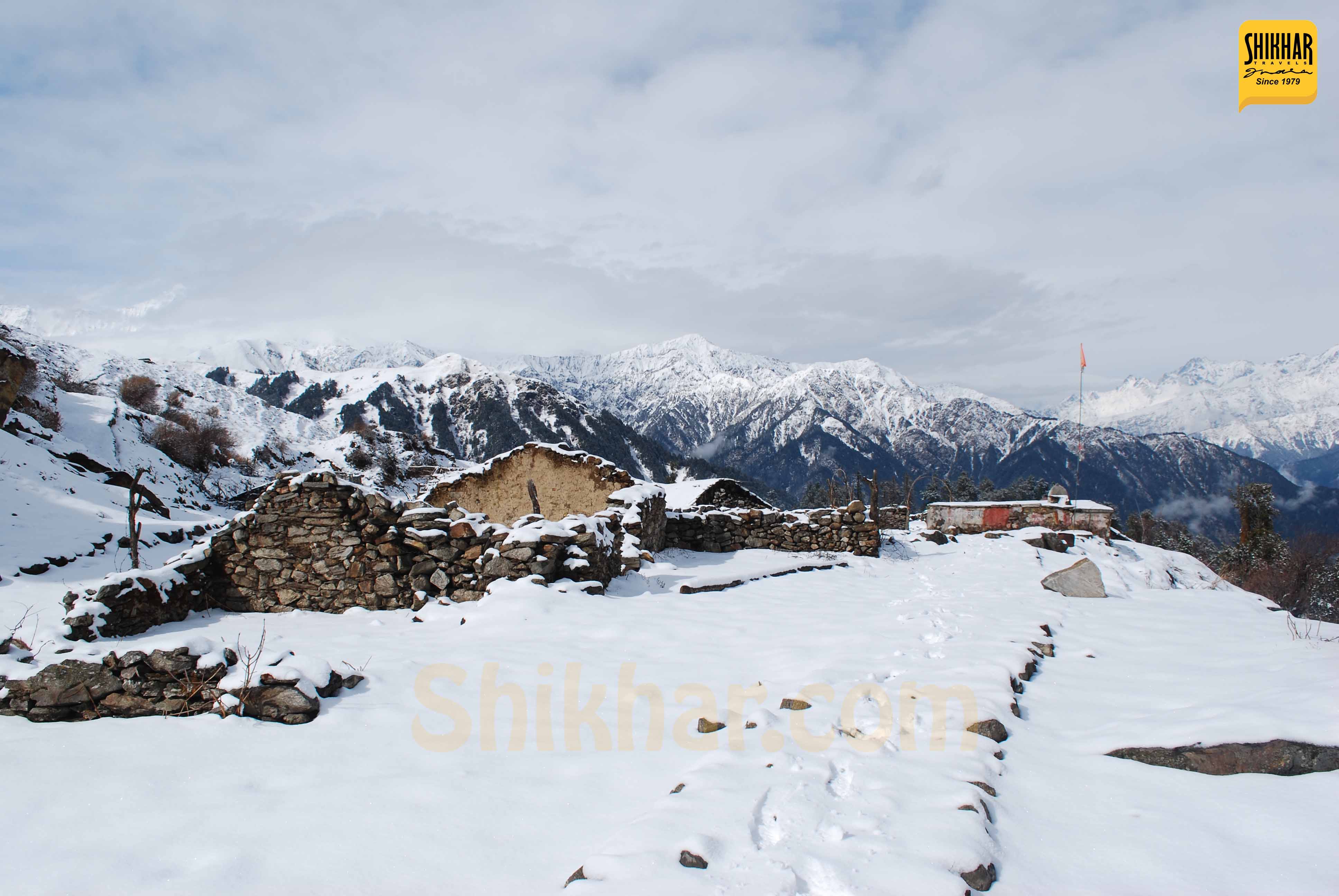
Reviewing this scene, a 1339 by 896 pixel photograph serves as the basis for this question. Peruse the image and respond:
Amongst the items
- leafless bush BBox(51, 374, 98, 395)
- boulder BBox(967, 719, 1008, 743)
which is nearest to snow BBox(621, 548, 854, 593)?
boulder BBox(967, 719, 1008, 743)

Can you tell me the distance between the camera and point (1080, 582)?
1209 centimetres

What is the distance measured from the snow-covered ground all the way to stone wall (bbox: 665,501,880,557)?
9.67 metres

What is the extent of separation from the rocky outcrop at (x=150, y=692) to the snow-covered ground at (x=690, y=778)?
0.54 ft

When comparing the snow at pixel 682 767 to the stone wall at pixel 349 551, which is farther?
the stone wall at pixel 349 551

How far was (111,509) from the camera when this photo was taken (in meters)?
16.6

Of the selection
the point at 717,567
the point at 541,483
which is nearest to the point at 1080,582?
the point at 717,567

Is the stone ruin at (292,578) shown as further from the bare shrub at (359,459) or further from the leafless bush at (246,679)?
the bare shrub at (359,459)

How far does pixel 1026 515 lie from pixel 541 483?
3477cm

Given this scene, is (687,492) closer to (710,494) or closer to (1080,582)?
(710,494)

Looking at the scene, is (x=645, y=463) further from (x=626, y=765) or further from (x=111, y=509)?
(x=626, y=765)

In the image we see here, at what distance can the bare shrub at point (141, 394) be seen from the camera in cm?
4125

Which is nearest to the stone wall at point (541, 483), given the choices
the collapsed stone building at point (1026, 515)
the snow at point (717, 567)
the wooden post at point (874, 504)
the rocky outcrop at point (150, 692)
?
the snow at point (717, 567)

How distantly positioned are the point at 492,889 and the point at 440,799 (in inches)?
36.4

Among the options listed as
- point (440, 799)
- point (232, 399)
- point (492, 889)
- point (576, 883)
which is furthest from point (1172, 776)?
point (232, 399)
